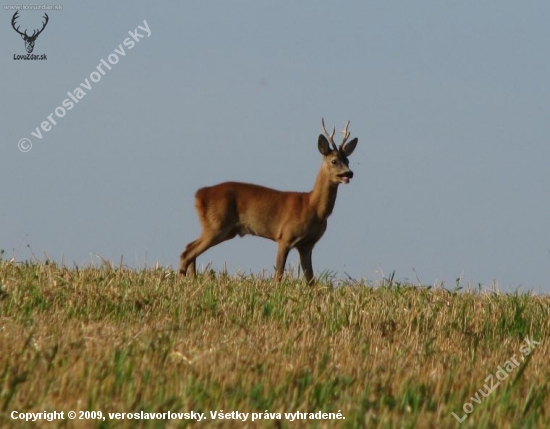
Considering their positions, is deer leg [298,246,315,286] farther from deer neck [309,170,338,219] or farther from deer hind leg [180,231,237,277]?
deer hind leg [180,231,237,277]

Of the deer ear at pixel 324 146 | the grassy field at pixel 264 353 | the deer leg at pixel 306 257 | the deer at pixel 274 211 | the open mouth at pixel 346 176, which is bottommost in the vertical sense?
the grassy field at pixel 264 353

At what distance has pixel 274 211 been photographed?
16438 mm

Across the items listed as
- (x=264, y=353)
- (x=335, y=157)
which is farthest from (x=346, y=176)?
(x=264, y=353)

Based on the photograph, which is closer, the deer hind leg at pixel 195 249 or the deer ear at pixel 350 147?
the deer hind leg at pixel 195 249

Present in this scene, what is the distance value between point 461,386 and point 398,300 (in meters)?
4.55

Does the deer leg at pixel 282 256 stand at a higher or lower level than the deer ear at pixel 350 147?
lower

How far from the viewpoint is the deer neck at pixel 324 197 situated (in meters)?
16.5

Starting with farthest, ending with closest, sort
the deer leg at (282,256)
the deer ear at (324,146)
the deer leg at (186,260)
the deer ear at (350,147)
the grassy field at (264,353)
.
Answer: the deer ear at (350,147), the deer ear at (324,146), the deer leg at (186,260), the deer leg at (282,256), the grassy field at (264,353)

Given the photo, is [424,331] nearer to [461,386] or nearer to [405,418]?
[461,386]

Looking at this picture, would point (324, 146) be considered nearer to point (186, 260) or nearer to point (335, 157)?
point (335, 157)

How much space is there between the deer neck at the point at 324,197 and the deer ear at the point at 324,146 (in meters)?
0.36

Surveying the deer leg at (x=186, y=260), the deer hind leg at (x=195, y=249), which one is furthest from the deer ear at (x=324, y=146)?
the deer leg at (x=186, y=260)

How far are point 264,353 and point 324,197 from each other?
31.4ft

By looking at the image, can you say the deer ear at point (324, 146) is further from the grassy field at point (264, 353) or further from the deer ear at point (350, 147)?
the grassy field at point (264, 353)
